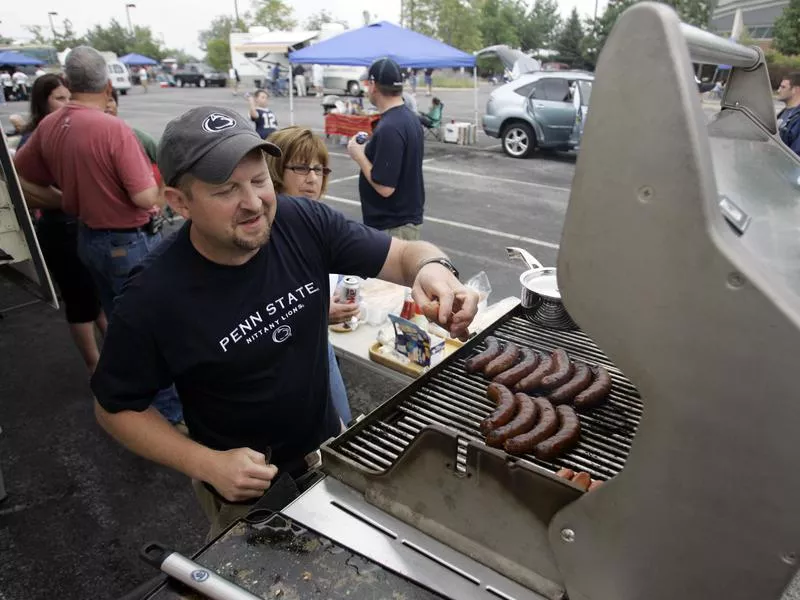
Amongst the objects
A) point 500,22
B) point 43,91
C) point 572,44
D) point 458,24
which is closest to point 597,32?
point 572,44

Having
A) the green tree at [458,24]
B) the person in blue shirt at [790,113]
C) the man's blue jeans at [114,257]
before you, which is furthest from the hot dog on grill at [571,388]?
the green tree at [458,24]

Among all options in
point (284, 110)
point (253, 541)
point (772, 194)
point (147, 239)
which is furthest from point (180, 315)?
point (284, 110)

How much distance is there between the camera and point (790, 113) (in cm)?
633

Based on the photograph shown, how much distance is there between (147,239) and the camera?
11.8 ft

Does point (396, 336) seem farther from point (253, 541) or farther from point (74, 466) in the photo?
point (74, 466)

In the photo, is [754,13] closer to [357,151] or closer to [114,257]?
[357,151]

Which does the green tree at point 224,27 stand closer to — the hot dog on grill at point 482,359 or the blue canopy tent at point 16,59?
the blue canopy tent at point 16,59

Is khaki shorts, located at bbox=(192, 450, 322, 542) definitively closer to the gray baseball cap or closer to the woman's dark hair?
the gray baseball cap

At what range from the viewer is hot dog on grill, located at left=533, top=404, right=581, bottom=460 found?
1.44m

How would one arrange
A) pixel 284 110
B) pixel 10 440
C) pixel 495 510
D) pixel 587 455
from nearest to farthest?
1. pixel 495 510
2. pixel 587 455
3. pixel 10 440
4. pixel 284 110

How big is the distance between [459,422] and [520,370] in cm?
35

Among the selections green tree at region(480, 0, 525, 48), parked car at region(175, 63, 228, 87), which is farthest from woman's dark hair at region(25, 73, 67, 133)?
green tree at region(480, 0, 525, 48)

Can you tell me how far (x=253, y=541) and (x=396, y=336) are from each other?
1627mm

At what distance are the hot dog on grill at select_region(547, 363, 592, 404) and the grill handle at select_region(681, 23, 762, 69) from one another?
986 millimetres
